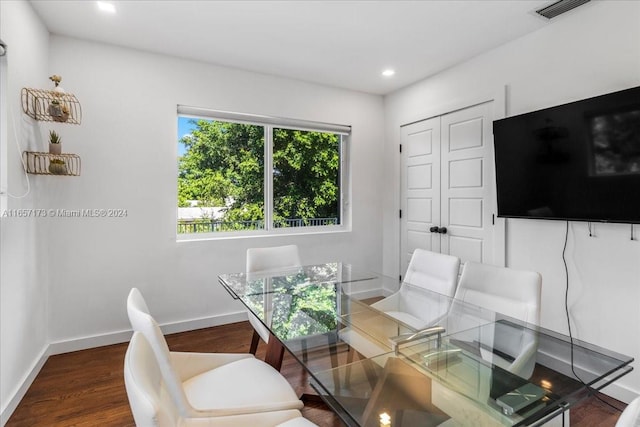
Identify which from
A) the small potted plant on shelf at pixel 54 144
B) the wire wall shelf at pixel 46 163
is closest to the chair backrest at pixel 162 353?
the wire wall shelf at pixel 46 163

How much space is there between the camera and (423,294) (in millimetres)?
2102

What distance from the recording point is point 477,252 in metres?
3.12

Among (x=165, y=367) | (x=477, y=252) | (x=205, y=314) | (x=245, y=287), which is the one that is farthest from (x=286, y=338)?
(x=477, y=252)

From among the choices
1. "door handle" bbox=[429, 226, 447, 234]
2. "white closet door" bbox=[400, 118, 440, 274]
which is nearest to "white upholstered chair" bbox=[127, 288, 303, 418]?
"door handle" bbox=[429, 226, 447, 234]

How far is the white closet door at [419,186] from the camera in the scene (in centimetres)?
355

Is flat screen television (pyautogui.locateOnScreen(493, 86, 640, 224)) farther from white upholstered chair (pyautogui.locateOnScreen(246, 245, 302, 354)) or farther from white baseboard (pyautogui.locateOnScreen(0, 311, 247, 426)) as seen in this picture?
white baseboard (pyautogui.locateOnScreen(0, 311, 247, 426))

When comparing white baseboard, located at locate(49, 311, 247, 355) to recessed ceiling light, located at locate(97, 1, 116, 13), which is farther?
white baseboard, located at locate(49, 311, 247, 355)

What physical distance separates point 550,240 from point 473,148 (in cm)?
108

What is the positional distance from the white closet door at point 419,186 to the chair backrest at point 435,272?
1.25m

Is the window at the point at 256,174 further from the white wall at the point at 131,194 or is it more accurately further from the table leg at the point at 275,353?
the table leg at the point at 275,353

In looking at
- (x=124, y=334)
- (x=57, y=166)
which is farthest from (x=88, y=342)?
(x=57, y=166)

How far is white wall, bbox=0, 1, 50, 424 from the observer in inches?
74.6

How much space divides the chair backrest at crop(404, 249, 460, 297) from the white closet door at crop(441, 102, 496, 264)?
3.19 ft

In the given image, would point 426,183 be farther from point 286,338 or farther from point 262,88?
point 286,338
